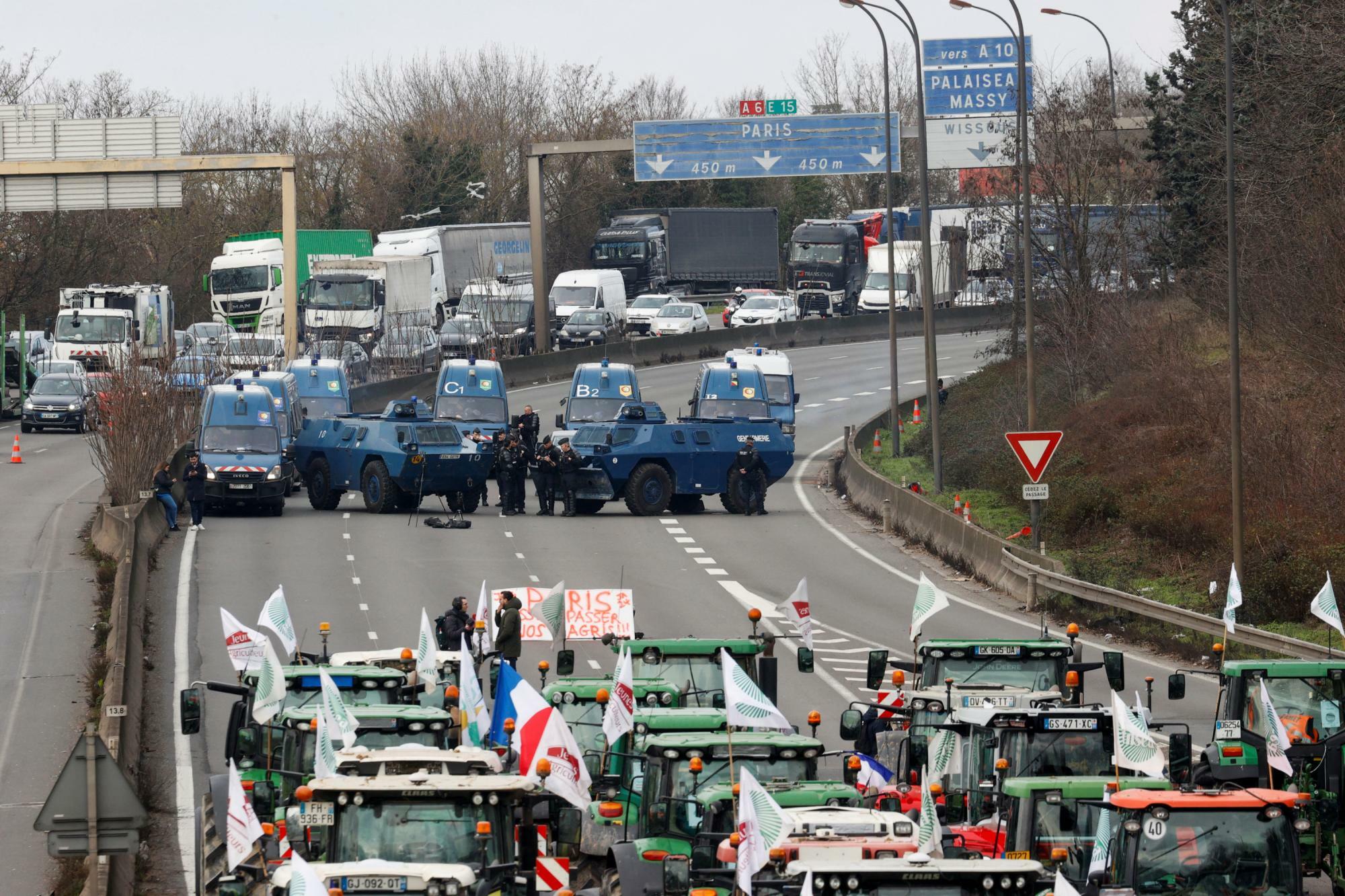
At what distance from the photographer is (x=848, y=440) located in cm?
4772

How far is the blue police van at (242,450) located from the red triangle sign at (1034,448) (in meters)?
15.0

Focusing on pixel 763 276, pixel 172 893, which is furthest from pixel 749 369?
pixel 763 276

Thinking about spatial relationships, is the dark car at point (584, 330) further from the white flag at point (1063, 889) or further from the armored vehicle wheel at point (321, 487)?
the white flag at point (1063, 889)

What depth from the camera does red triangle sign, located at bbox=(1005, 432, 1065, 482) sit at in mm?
30453

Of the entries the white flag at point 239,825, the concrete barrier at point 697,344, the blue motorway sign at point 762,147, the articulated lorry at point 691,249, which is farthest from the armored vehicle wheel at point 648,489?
the articulated lorry at point 691,249

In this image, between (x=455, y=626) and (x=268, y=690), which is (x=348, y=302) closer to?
(x=455, y=626)

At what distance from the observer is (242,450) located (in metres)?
Answer: 39.0

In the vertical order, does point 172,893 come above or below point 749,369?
below

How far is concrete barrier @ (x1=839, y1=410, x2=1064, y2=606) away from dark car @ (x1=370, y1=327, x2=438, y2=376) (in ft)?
65.4

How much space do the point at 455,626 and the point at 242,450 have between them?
16712mm

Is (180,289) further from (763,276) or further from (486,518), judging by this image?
(486,518)

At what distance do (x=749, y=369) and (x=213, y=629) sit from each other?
17699 millimetres

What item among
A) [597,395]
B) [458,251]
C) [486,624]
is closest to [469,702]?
[486,624]

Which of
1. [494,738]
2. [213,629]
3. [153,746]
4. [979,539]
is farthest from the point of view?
[979,539]
